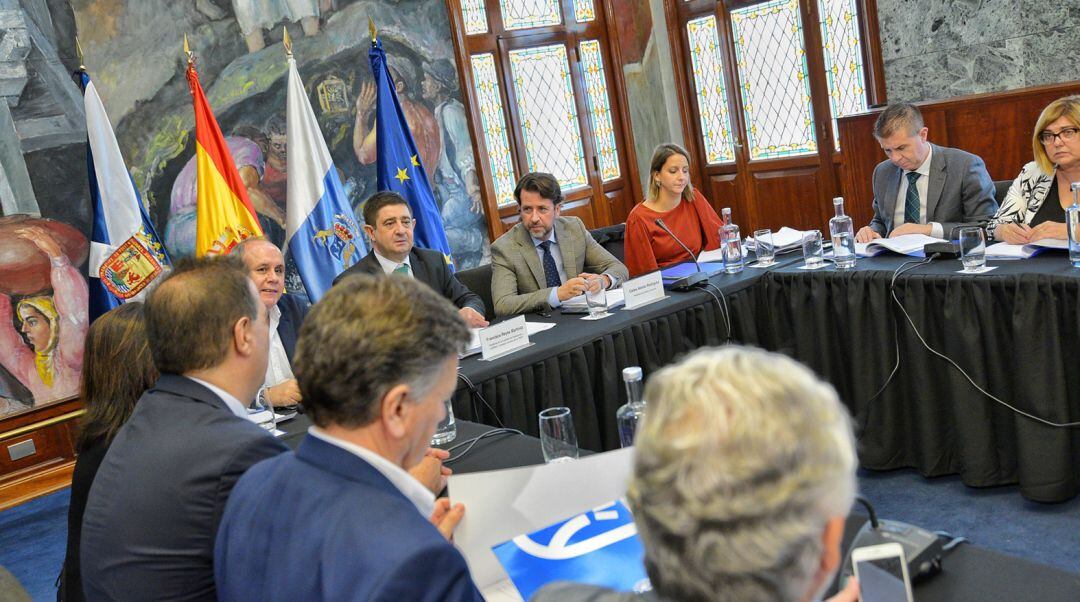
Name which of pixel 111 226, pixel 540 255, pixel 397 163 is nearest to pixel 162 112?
pixel 111 226

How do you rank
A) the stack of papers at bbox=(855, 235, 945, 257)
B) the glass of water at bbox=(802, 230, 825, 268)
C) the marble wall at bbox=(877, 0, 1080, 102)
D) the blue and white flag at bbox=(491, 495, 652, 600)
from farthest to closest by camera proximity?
the marble wall at bbox=(877, 0, 1080, 102)
the glass of water at bbox=(802, 230, 825, 268)
the stack of papers at bbox=(855, 235, 945, 257)
the blue and white flag at bbox=(491, 495, 652, 600)

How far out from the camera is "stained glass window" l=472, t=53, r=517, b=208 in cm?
665

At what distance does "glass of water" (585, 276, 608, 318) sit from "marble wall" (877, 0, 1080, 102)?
324 cm

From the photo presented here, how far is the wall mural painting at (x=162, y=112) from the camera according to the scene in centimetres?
466

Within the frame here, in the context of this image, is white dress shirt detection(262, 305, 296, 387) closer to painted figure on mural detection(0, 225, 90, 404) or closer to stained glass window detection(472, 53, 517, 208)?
painted figure on mural detection(0, 225, 90, 404)

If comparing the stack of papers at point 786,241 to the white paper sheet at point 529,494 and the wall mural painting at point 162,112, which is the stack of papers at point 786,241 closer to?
the white paper sheet at point 529,494

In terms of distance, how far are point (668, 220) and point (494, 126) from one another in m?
2.73

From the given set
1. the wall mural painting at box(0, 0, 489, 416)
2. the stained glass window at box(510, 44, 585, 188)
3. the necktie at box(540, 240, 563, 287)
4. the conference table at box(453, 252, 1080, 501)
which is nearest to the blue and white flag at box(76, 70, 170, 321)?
the wall mural painting at box(0, 0, 489, 416)

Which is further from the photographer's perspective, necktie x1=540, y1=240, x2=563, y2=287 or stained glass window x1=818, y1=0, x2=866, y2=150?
stained glass window x1=818, y1=0, x2=866, y2=150

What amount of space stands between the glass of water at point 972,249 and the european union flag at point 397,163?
3.07 metres

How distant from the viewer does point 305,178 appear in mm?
5227

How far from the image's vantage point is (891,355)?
329cm

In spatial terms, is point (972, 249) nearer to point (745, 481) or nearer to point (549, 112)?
point (745, 481)

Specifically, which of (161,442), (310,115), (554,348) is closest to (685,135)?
(310,115)
